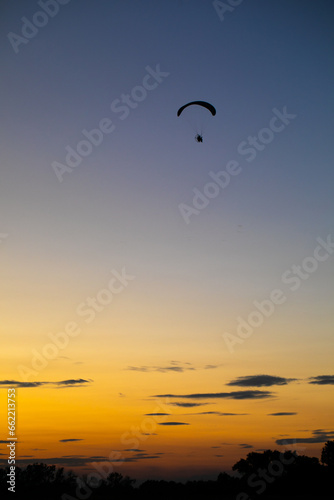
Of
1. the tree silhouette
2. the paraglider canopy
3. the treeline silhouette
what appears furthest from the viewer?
the tree silhouette

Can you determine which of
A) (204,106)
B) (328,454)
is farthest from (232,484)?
(204,106)

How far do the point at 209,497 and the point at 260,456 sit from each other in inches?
1169

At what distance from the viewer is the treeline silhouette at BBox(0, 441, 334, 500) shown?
79.7m

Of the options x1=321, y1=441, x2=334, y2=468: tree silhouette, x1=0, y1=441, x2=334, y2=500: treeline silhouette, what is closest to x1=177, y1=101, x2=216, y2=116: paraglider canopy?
x1=0, y1=441, x2=334, y2=500: treeline silhouette

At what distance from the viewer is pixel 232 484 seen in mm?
95438

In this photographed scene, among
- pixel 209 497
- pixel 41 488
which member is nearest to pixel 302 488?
pixel 209 497

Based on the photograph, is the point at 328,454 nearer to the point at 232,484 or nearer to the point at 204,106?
the point at 232,484

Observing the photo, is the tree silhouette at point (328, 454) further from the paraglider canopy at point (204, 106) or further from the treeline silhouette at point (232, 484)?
the paraglider canopy at point (204, 106)

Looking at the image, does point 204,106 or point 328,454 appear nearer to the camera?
point 204,106

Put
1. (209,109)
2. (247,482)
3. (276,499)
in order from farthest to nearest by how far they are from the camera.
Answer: (247,482), (276,499), (209,109)

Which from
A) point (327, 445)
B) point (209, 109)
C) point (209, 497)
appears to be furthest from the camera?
point (327, 445)

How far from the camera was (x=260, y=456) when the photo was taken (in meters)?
109

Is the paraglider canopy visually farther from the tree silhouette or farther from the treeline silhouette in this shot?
the tree silhouette

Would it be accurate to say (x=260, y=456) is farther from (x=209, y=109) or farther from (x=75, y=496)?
(x=209, y=109)
